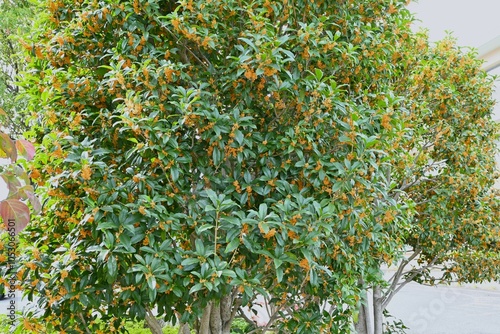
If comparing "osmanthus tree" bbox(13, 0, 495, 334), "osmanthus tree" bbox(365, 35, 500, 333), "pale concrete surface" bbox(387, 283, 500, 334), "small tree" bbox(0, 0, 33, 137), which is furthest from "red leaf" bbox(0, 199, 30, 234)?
"pale concrete surface" bbox(387, 283, 500, 334)

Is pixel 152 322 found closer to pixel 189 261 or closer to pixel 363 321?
pixel 189 261

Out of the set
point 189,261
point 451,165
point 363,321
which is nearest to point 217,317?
point 189,261

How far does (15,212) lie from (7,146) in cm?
10

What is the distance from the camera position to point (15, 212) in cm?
67

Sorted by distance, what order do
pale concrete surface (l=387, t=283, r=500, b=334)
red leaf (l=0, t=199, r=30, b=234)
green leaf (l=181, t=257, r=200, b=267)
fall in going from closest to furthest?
red leaf (l=0, t=199, r=30, b=234), green leaf (l=181, t=257, r=200, b=267), pale concrete surface (l=387, t=283, r=500, b=334)

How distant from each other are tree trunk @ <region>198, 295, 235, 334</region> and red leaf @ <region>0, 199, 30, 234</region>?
4.18 feet

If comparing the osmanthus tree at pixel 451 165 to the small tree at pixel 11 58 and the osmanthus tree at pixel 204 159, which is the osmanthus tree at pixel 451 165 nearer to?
the osmanthus tree at pixel 204 159

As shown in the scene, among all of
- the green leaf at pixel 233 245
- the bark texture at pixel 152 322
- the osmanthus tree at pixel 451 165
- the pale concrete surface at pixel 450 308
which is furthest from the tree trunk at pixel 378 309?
the green leaf at pixel 233 245

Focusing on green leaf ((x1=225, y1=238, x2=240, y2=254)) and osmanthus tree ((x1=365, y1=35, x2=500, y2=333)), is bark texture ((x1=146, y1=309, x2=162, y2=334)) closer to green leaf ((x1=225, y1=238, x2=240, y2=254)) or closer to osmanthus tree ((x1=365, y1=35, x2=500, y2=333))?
green leaf ((x1=225, y1=238, x2=240, y2=254))

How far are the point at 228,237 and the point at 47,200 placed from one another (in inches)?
31.0

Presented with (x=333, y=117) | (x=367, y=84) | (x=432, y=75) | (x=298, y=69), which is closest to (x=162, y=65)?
(x=298, y=69)

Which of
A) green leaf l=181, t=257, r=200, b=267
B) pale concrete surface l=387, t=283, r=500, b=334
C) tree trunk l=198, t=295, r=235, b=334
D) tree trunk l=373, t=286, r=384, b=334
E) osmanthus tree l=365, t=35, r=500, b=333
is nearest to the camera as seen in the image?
green leaf l=181, t=257, r=200, b=267

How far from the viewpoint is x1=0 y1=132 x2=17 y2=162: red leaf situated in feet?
2.19

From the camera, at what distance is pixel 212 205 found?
5.00 feet
